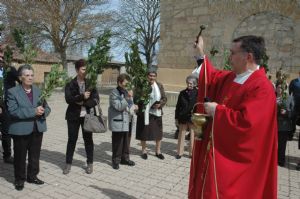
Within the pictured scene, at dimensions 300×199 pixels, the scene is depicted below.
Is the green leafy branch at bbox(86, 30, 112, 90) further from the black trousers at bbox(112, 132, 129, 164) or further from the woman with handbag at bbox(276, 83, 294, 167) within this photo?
the woman with handbag at bbox(276, 83, 294, 167)

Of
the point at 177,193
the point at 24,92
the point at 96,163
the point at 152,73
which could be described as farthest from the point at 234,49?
the point at 96,163

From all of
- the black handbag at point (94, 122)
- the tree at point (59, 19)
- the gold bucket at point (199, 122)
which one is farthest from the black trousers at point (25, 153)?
the tree at point (59, 19)

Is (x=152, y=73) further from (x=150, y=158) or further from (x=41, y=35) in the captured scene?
(x=41, y=35)

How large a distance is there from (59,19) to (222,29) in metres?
11.9

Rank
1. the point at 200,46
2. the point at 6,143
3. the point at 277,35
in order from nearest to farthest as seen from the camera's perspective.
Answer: the point at 200,46 → the point at 6,143 → the point at 277,35

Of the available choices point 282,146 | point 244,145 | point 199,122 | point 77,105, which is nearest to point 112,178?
point 77,105

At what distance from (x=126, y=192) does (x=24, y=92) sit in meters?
2.10

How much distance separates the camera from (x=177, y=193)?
525cm

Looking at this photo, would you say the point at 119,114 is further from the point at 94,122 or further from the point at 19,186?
the point at 19,186

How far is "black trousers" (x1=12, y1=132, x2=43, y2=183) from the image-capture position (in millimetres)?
5121

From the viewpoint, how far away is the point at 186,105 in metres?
7.14

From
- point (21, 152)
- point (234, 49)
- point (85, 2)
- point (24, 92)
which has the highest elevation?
point (85, 2)

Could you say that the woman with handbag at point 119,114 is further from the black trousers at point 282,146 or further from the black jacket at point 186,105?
the black trousers at point 282,146

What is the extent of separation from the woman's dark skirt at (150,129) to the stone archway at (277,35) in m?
7.66
